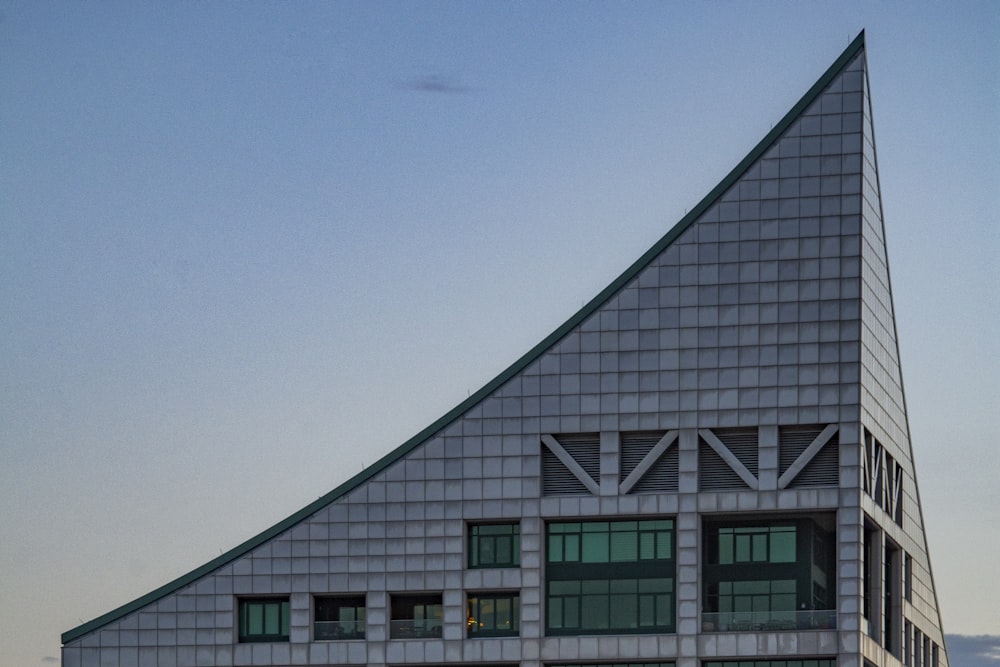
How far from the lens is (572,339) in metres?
108

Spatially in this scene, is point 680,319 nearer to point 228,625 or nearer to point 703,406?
point 703,406

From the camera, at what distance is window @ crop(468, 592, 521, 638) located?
107m

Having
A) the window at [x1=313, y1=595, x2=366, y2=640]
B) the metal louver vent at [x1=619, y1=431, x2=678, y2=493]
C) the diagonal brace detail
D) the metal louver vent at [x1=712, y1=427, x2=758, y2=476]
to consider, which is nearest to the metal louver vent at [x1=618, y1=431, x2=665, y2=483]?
the metal louver vent at [x1=619, y1=431, x2=678, y2=493]

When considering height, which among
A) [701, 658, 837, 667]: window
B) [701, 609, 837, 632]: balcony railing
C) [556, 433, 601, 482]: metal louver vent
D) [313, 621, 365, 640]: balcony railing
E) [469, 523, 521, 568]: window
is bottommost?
[701, 658, 837, 667]: window

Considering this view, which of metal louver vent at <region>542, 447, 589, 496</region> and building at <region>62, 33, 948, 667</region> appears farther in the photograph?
metal louver vent at <region>542, 447, 589, 496</region>

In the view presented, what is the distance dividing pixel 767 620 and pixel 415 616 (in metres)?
19.6

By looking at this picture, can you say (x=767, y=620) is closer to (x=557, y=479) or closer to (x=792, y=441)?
(x=792, y=441)

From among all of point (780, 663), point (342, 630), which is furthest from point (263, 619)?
point (780, 663)

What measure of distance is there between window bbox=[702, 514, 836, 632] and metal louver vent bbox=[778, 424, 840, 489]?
200 cm

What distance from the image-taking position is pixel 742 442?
346ft

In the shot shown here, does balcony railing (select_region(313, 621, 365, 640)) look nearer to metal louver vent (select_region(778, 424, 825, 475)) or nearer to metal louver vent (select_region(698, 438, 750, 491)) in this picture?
metal louver vent (select_region(698, 438, 750, 491))

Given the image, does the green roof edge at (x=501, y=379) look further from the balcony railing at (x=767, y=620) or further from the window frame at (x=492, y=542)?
the balcony railing at (x=767, y=620)

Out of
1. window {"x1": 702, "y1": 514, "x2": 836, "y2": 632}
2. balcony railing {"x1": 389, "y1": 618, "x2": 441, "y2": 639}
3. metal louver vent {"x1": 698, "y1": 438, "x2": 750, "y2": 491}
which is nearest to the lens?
window {"x1": 702, "y1": 514, "x2": 836, "y2": 632}

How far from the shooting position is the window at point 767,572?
103 meters
